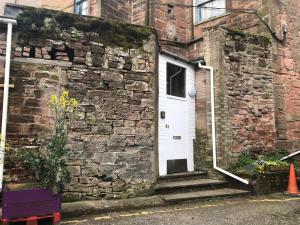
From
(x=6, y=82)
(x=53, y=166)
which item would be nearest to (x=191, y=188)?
(x=53, y=166)

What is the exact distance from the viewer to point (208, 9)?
11141mm

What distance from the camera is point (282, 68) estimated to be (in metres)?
9.62

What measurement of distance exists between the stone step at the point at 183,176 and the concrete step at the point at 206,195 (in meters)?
0.77

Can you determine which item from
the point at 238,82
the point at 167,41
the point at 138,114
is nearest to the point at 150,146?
the point at 138,114

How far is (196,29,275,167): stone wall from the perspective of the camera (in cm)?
850

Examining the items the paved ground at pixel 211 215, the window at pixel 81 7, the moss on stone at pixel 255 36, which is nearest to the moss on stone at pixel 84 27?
the moss on stone at pixel 255 36

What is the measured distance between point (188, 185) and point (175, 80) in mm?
3137

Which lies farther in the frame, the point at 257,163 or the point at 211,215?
the point at 257,163

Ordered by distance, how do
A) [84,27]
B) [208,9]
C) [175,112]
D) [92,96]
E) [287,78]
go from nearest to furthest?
[92,96]
[84,27]
[175,112]
[287,78]
[208,9]

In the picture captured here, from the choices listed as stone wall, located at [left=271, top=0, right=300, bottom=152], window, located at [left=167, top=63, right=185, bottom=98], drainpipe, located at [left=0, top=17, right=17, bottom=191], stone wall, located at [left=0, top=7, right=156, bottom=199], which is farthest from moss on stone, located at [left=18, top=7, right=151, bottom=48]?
stone wall, located at [left=271, top=0, right=300, bottom=152]

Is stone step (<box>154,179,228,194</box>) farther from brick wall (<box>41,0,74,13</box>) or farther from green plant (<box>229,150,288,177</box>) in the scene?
brick wall (<box>41,0,74,13</box>)

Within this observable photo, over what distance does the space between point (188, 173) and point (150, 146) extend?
6.34ft

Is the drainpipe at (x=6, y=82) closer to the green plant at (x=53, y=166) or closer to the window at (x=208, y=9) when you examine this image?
the green plant at (x=53, y=166)

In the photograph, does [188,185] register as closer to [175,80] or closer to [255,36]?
[175,80]
